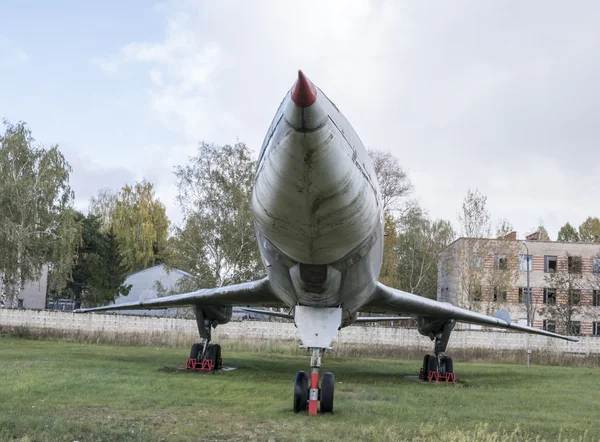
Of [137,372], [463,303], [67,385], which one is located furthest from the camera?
[463,303]

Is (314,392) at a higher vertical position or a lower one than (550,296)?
lower

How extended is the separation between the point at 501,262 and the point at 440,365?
22.6m

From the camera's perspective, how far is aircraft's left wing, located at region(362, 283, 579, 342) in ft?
33.3

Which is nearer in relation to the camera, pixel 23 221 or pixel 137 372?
pixel 137 372

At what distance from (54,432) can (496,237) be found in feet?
103

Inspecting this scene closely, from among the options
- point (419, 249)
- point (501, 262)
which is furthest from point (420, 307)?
point (419, 249)

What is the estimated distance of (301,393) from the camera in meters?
7.26

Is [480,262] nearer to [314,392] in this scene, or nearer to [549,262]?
[549,262]

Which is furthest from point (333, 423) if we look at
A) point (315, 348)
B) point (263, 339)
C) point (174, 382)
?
point (263, 339)

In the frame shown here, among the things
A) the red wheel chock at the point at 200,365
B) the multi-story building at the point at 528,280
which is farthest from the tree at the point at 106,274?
the red wheel chock at the point at 200,365

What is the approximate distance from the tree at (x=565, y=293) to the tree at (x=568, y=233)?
2646cm

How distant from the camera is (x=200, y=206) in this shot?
99.3 ft

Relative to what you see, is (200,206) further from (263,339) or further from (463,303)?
(463,303)

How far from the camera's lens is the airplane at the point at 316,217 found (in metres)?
4.48
